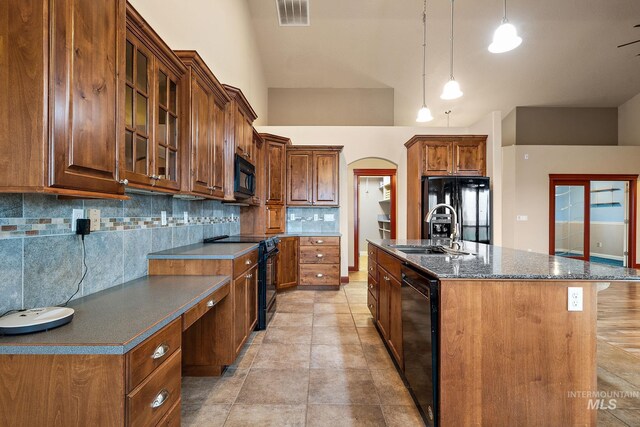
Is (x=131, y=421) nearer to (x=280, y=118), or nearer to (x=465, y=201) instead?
(x=465, y=201)

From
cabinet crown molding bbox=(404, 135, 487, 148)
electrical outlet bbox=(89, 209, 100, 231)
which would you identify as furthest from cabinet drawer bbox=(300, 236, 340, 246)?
electrical outlet bbox=(89, 209, 100, 231)

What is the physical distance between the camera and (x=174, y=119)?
1978 mm

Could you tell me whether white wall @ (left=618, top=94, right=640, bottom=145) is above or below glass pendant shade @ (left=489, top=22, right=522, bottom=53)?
above

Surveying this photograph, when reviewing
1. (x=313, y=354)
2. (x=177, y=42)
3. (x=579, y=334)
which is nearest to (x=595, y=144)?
(x=579, y=334)

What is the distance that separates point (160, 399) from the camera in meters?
1.16

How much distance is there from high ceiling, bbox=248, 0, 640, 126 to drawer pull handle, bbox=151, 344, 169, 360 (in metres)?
5.30

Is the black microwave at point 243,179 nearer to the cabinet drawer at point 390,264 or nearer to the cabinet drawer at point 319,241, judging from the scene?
the cabinet drawer at point 319,241

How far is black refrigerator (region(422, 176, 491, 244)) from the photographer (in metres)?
4.55

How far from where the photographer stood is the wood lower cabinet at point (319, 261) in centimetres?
469

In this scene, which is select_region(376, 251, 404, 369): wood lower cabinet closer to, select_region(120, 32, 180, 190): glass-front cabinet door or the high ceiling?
select_region(120, 32, 180, 190): glass-front cabinet door

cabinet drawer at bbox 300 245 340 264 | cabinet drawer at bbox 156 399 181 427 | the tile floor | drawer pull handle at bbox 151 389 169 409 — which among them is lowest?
the tile floor

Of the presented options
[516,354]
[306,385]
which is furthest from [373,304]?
[516,354]

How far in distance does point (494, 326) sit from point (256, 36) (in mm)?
5816

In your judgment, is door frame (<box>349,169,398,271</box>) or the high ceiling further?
door frame (<box>349,169,398,271</box>)
